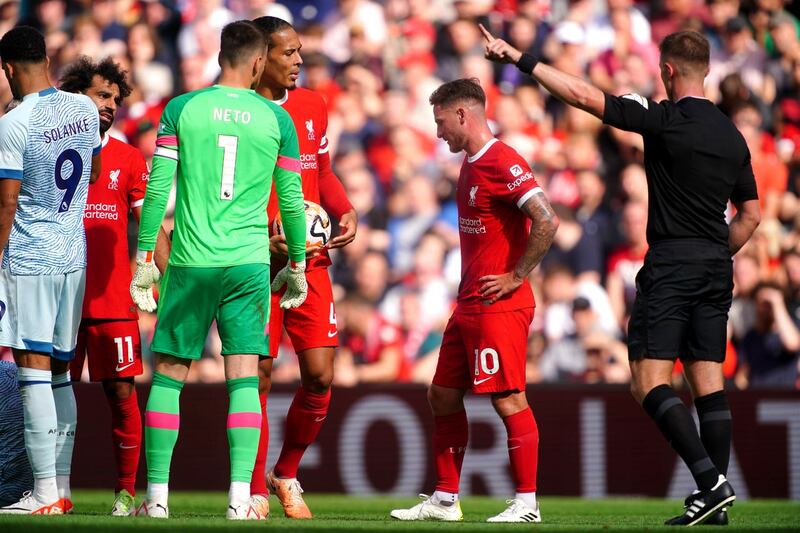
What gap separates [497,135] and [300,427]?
21.2ft

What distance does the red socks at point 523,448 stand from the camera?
7.18 meters

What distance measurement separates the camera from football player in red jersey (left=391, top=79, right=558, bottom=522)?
721 cm

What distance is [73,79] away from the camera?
7828mm

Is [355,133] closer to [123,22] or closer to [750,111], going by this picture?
[123,22]

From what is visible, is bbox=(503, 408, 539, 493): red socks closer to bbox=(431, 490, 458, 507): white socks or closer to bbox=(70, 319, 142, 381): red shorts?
bbox=(431, 490, 458, 507): white socks

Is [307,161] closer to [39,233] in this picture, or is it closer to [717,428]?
[39,233]

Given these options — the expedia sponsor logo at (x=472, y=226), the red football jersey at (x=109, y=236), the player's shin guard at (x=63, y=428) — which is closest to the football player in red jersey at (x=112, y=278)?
the red football jersey at (x=109, y=236)

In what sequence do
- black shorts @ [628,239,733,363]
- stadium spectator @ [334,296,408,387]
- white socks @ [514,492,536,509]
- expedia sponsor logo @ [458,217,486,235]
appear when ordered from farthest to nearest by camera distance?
Result: stadium spectator @ [334,296,408,387] < expedia sponsor logo @ [458,217,486,235] < white socks @ [514,492,536,509] < black shorts @ [628,239,733,363]

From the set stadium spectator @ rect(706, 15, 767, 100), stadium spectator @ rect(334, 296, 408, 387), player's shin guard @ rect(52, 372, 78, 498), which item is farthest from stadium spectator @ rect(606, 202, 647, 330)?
player's shin guard @ rect(52, 372, 78, 498)

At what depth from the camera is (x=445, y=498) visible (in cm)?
752

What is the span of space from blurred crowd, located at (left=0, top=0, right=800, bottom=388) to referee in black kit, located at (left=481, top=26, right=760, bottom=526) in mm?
4540

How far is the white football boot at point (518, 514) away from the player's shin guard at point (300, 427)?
1.42 m

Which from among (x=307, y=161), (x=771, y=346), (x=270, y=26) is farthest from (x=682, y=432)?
(x=771, y=346)

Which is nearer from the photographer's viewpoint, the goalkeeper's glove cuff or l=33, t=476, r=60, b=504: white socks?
the goalkeeper's glove cuff
